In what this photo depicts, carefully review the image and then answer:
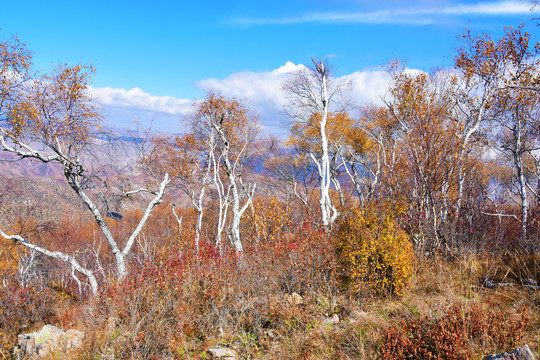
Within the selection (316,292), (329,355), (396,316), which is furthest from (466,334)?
(316,292)

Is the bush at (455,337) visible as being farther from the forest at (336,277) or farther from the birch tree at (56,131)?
the birch tree at (56,131)

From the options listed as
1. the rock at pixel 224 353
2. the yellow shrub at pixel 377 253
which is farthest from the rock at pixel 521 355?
the rock at pixel 224 353

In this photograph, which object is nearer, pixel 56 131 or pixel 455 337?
pixel 455 337

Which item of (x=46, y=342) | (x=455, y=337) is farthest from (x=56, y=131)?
(x=455, y=337)

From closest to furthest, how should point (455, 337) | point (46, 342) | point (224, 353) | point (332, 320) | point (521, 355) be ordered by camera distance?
point (521, 355) < point (455, 337) < point (224, 353) < point (332, 320) < point (46, 342)

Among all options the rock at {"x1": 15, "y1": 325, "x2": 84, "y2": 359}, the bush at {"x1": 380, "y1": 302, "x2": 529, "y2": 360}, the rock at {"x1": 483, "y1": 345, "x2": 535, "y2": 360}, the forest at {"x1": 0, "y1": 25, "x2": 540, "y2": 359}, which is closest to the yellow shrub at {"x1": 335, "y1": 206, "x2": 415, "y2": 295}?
the forest at {"x1": 0, "y1": 25, "x2": 540, "y2": 359}

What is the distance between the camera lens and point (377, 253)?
6.07 metres

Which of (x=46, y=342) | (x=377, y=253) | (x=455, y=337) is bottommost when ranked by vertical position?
(x=46, y=342)

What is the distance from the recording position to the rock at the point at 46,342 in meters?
5.94

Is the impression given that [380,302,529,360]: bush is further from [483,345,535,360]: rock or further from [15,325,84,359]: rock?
[15,325,84,359]: rock

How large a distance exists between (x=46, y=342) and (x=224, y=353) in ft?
14.8

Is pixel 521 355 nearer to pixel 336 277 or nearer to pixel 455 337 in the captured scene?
pixel 455 337

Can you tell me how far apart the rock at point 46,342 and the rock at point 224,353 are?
2.86 meters

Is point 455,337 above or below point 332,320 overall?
above
